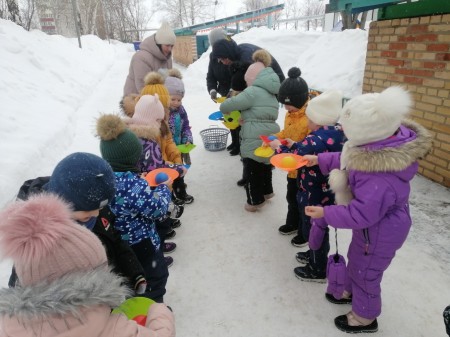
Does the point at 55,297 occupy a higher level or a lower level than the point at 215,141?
higher

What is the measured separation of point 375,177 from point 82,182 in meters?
1.46

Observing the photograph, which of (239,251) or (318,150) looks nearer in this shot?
(318,150)

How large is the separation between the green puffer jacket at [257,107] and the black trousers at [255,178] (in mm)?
91

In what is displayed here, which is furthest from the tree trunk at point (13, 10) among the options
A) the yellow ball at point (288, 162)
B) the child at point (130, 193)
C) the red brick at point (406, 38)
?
the yellow ball at point (288, 162)

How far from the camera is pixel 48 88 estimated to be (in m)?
7.25

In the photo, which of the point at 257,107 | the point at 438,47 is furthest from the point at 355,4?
the point at 257,107

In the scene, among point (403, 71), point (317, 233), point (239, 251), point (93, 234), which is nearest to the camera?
point (93, 234)

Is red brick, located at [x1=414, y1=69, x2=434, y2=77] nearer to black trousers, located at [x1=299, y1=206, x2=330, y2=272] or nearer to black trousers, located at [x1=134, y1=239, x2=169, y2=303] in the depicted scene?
black trousers, located at [x1=299, y1=206, x2=330, y2=272]

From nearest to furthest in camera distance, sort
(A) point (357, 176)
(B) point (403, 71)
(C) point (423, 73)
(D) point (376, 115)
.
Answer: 1. (D) point (376, 115)
2. (A) point (357, 176)
3. (C) point (423, 73)
4. (B) point (403, 71)

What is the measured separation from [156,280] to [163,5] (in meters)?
52.1

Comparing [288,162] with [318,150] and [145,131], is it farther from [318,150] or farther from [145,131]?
[145,131]

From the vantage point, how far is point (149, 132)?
249 centimetres

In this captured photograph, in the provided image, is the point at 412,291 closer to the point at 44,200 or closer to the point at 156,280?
the point at 156,280

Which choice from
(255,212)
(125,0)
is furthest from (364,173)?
(125,0)
